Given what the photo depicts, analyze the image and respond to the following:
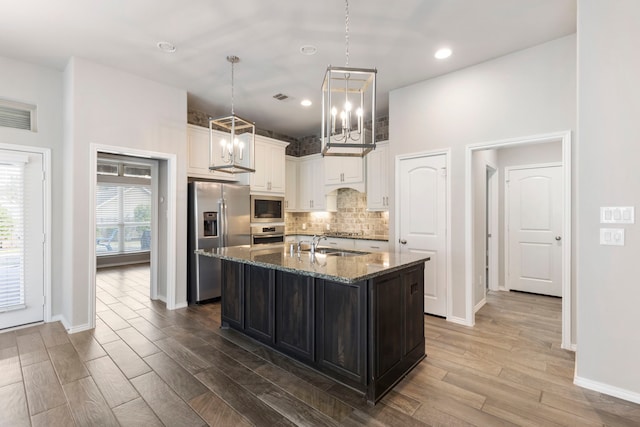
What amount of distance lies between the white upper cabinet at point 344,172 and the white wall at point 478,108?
1012 mm

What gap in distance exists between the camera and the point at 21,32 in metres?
2.88

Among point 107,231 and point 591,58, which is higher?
point 591,58

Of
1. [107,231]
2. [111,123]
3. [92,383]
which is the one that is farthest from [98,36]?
[107,231]

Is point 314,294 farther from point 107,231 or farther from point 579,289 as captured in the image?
point 107,231

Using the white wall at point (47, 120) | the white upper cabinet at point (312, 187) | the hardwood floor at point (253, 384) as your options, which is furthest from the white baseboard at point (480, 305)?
the white wall at point (47, 120)

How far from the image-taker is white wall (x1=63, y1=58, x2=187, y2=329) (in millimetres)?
3406

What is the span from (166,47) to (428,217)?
3566 millimetres

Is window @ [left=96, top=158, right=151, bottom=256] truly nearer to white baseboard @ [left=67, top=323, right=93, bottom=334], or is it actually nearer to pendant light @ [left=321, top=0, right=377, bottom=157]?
white baseboard @ [left=67, top=323, right=93, bottom=334]

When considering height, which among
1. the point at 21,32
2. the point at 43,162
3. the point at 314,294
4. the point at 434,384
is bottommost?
the point at 434,384

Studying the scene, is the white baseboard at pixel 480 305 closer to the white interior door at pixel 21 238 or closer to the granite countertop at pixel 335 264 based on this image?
the granite countertop at pixel 335 264

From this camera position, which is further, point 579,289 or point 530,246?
point 530,246

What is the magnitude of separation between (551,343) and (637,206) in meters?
1.68

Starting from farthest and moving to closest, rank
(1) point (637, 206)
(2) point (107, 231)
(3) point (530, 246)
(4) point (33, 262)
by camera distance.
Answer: (2) point (107, 231), (3) point (530, 246), (4) point (33, 262), (1) point (637, 206)

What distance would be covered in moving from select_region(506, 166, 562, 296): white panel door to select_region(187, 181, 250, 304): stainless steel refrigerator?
182 inches
